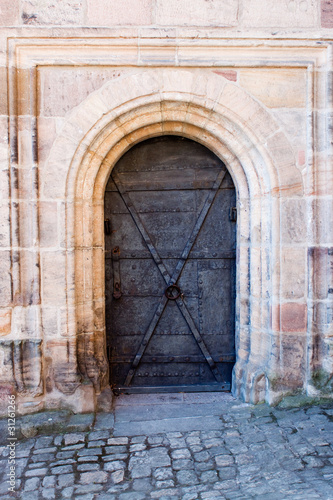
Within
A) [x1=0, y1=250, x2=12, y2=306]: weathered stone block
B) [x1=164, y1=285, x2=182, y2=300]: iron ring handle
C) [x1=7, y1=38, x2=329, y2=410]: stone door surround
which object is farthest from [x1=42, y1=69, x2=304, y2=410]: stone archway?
[x1=164, y1=285, x2=182, y2=300]: iron ring handle

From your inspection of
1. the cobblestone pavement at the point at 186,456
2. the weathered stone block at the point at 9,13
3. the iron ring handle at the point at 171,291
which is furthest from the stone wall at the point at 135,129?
the iron ring handle at the point at 171,291

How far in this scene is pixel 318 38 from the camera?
3.03 m

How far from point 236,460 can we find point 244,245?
1665mm

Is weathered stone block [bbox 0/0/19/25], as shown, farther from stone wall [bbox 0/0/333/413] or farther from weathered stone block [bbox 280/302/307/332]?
weathered stone block [bbox 280/302/307/332]

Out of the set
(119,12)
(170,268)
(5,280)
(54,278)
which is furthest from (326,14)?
(5,280)

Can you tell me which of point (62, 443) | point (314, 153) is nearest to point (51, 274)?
point (62, 443)

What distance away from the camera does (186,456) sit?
2.59 metres

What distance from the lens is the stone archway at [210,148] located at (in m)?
3.02

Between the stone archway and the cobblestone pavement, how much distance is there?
34cm

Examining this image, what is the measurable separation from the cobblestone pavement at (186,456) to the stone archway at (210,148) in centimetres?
34

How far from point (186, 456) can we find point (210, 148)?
245 cm

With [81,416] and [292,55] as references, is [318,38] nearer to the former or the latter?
[292,55]

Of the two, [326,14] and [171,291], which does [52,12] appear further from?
[171,291]

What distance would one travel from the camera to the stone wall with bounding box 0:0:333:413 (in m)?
2.98
